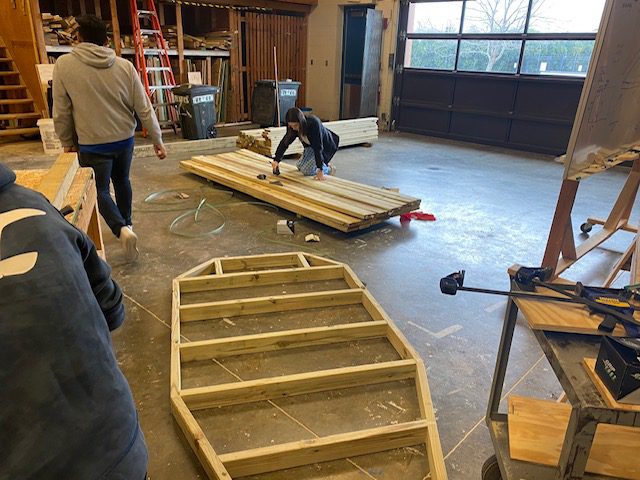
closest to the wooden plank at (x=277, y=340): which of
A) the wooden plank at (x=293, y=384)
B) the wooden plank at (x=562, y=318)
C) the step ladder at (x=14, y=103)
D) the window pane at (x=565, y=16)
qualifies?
the wooden plank at (x=293, y=384)

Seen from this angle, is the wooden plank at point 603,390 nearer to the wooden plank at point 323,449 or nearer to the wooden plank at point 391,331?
the wooden plank at point 323,449

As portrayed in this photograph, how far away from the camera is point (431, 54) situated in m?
9.40

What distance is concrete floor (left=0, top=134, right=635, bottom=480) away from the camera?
205cm

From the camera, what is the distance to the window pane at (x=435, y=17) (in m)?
8.84

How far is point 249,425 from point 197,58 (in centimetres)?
895

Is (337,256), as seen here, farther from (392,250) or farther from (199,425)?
(199,425)

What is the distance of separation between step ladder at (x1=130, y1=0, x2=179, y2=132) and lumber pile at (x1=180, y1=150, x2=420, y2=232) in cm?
273

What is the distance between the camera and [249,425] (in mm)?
2094

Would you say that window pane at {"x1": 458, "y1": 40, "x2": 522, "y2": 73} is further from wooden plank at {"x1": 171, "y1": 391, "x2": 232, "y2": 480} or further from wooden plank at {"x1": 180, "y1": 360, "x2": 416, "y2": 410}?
wooden plank at {"x1": 171, "y1": 391, "x2": 232, "y2": 480}

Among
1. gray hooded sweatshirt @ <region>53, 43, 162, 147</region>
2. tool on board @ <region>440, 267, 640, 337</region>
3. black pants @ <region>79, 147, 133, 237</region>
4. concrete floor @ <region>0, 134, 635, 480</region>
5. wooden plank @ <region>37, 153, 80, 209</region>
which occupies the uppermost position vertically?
gray hooded sweatshirt @ <region>53, 43, 162, 147</region>

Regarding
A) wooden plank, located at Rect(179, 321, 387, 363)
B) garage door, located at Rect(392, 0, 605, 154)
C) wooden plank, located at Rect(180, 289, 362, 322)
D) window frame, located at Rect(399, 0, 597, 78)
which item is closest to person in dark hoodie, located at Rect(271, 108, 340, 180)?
wooden plank, located at Rect(180, 289, 362, 322)

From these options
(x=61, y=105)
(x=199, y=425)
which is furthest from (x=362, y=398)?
(x=61, y=105)

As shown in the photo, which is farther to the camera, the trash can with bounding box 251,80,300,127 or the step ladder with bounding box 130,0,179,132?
the trash can with bounding box 251,80,300,127

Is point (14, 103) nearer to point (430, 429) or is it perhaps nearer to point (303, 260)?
point (303, 260)
